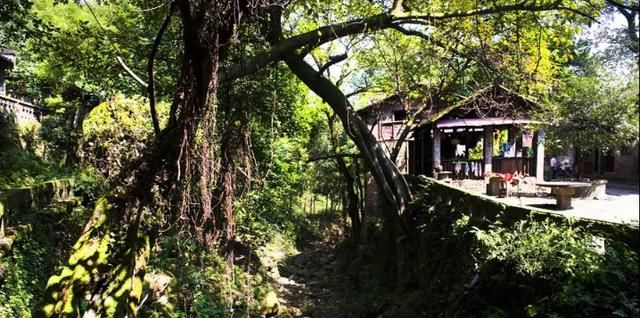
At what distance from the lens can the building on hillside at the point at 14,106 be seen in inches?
586

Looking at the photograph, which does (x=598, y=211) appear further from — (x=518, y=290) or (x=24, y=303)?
(x=24, y=303)

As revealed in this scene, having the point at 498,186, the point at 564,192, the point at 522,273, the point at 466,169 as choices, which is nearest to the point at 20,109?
the point at 498,186

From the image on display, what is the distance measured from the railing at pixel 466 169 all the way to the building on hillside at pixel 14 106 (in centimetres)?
1577

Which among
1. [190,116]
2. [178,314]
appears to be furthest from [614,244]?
[178,314]

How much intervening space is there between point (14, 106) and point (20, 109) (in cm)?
82

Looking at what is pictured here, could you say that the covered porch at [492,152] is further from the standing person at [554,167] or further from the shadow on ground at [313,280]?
the shadow on ground at [313,280]

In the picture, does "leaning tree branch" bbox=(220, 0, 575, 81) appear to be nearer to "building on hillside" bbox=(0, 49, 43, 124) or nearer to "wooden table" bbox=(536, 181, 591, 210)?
"wooden table" bbox=(536, 181, 591, 210)

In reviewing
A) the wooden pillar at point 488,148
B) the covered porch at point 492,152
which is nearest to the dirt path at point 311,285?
the covered porch at point 492,152

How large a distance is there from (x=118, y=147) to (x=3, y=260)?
428 cm

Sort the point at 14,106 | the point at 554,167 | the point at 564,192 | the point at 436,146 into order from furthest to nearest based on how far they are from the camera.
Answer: the point at 554,167, the point at 436,146, the point at 14,106, the point at 564,192

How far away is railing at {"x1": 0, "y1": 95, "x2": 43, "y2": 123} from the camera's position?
14756mm

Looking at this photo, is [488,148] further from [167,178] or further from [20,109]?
[20,109]

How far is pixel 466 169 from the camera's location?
64.2 ft

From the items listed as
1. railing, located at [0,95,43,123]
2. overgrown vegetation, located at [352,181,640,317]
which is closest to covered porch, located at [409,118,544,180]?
overgrown vegetation, located at [352,181,640,317]
